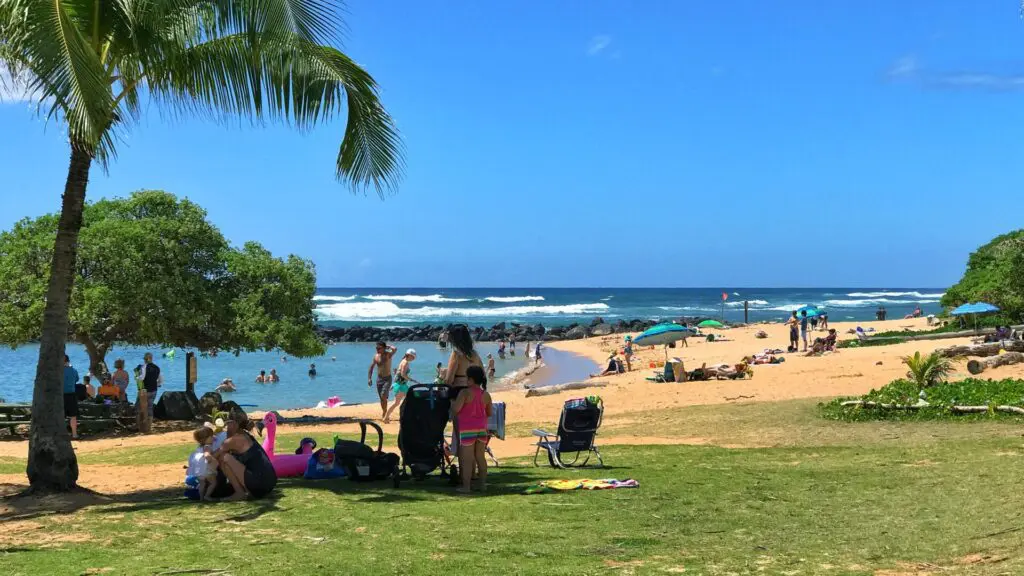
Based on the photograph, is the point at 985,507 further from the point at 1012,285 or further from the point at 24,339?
the point at 1012,285

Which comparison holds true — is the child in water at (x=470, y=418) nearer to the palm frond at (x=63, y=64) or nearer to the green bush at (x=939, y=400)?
the palm frond at (x=63, y=64)

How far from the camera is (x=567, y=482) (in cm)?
790

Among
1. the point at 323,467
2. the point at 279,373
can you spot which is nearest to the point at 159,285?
the point at 323,467

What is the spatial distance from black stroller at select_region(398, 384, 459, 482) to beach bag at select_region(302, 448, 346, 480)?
965mm

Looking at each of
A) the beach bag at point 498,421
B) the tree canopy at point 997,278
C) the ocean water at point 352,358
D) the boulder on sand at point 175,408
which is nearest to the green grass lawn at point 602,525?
the beach bag at point 498,421

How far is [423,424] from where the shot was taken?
770 cm

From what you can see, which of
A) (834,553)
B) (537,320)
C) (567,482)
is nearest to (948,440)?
(567,482)

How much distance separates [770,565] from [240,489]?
446cm

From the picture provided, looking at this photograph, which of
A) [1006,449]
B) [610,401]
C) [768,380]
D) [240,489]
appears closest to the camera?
[240,489]

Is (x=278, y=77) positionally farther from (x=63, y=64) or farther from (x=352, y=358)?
(x=352, y=358)

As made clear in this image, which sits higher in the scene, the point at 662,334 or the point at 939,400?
the point at 662,334

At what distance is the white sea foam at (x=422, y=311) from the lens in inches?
3445

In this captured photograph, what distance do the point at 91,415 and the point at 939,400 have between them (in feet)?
47.9

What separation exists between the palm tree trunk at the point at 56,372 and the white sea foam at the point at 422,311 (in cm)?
7757
